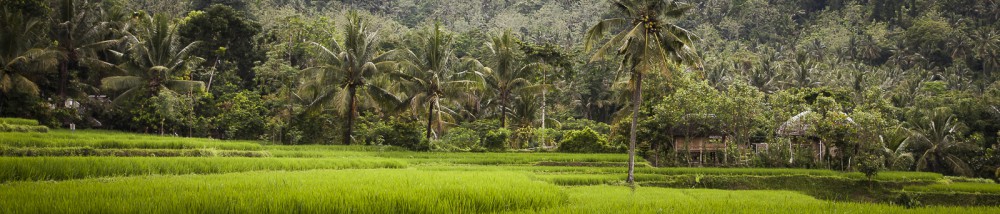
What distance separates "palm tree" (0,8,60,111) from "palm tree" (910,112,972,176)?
38.8 meters

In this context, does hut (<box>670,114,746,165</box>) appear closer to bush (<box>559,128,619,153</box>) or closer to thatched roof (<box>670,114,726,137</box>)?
thatched roof (<box>670,114,726,137</box>)

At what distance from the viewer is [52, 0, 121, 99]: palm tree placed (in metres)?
25.4

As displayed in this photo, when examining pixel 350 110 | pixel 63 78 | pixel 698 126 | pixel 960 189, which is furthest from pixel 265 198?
pixel 63 78

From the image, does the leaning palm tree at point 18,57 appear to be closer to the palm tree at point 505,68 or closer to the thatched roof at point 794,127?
the palm tree at point 505,68

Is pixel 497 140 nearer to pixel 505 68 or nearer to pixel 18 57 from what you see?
pixel 505 68

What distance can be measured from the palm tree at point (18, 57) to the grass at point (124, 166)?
13432 mm

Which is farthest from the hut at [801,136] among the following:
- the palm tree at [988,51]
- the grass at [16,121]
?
the palm tree at [988,51]

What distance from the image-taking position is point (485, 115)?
121 ft

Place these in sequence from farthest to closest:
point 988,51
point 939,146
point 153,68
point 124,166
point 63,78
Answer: point 988,51, point 939,146, point 63,78, point 153,68, point 124,166

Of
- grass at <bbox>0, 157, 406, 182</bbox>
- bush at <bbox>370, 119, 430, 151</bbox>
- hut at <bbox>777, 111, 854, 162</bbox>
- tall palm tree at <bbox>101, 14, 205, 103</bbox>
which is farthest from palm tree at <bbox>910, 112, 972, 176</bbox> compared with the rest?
tall palm tree at <bbox>101, 14, 205, 103</bbox>

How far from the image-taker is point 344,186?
855 cm

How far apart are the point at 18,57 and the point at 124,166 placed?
48.9ft

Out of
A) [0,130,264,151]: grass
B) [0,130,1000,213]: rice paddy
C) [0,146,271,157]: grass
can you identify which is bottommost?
[0,130,1000,213]: rice paddy

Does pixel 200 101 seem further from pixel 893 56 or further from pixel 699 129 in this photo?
pixel 893 56
